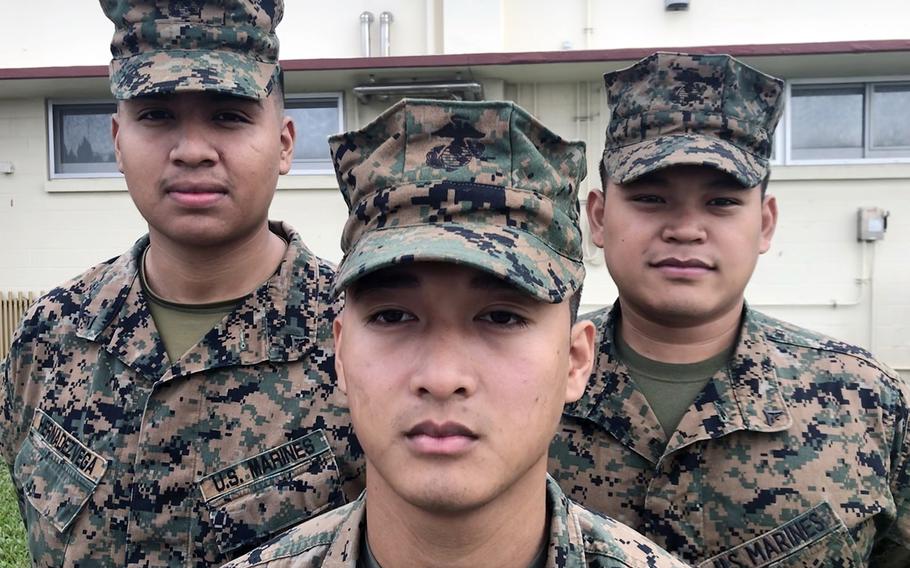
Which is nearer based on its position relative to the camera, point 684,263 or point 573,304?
point 573,304

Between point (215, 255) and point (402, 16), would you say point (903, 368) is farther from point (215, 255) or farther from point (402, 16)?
point (215, 255)

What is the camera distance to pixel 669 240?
7.38 ft

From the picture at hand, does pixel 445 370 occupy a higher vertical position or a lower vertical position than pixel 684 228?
lower

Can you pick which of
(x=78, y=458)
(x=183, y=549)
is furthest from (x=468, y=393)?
(x=78, y=458)

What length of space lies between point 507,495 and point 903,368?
8.19 metres

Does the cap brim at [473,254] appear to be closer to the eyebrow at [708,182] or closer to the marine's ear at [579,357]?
the marine's ear at [579,357]

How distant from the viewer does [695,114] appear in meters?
2.40

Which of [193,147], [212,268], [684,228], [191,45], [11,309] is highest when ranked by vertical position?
[191,45]

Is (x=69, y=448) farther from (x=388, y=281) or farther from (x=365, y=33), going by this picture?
(x=365, y=33)

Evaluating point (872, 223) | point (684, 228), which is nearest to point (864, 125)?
point (872, 223)

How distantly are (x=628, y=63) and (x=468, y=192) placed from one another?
6.89 metres

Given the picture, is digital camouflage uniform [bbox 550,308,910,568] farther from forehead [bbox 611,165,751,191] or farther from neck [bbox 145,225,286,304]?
neck [bbox 145,225,286,304]

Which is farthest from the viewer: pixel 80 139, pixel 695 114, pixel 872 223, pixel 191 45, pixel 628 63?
pixel 80 139

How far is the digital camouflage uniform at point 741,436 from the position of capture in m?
2.21
